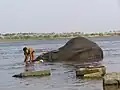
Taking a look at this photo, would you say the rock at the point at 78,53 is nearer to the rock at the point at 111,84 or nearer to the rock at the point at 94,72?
the rock at the point at 94,72

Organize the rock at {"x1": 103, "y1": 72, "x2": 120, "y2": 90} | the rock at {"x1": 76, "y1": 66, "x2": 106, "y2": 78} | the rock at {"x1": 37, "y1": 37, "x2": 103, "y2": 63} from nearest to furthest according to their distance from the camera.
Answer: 1. the rock at {"x1": 103, "y1": 72, "x2": 120, "y2": 90}
2. the rock at {"x1": 76, "y1": 66, "x2": 106, "y2": 78}
3. the rock at {"x1": 37, "y1": 37, "x2": 103, "y2": 63}

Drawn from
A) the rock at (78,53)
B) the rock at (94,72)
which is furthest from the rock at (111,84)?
the rock at (78,53)

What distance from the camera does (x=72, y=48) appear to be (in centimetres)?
3469

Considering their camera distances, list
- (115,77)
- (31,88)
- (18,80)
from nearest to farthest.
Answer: (115,77)
(31,88)
(18,80)

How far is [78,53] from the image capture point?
3500 cm

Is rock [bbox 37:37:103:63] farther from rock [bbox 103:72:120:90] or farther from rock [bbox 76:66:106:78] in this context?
rock [bbox 103:72:120:90]

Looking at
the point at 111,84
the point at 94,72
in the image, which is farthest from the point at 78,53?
the point at 111,84

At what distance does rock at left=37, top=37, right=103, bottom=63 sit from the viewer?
34625 mm

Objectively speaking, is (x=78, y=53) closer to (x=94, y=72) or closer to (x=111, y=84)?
(x=94, y=72)

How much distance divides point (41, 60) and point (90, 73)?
14491 mm

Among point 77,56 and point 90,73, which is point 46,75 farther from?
point 77,56

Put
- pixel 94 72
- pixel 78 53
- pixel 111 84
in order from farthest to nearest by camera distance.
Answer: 1. pixel 78 53
2. pixel 94 72
3. pixel 111 84

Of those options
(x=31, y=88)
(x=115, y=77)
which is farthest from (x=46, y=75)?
(x=115, y=77)

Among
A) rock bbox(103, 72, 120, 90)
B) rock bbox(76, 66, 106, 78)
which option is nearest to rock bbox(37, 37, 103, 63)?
rock bbox(76, 66, 106, 78)
